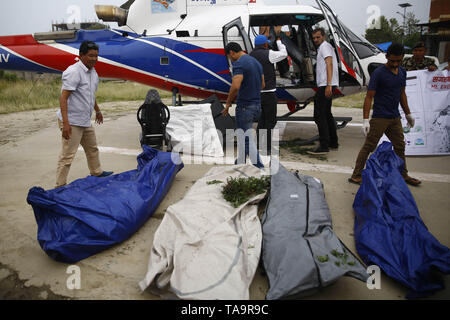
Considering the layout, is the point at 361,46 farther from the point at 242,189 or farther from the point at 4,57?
the point at 4,57

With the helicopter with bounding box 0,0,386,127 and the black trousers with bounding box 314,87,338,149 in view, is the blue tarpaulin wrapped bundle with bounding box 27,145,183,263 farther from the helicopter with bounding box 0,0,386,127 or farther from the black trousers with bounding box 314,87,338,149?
the helicopter with bounding box 0,0,386,127

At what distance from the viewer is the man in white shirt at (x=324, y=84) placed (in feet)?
16.3

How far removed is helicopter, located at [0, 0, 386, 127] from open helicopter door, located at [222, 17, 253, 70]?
2 cm

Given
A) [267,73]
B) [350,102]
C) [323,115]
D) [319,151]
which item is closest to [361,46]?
[323,115]

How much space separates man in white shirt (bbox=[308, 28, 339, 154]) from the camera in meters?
4.95

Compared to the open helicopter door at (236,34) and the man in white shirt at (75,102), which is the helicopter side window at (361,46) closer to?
the open helicopter door at (236,34)

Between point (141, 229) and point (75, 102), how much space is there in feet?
5.82

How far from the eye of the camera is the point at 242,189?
336cm

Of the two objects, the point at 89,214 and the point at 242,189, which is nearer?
the point at 89,214

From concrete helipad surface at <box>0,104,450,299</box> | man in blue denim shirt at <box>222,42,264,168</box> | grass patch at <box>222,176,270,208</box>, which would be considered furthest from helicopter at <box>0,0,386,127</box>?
grass patch at <box>222,176,270,208</box>

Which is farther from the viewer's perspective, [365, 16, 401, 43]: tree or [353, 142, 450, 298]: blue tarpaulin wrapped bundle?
[365, 16, 401, 43]: tree

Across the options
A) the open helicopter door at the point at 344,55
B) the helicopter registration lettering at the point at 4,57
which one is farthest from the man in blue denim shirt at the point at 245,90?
the helicopter registration lettering at the point at 4,57

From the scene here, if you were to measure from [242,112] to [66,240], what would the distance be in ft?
8.93

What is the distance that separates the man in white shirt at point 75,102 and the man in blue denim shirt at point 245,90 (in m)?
1.71
